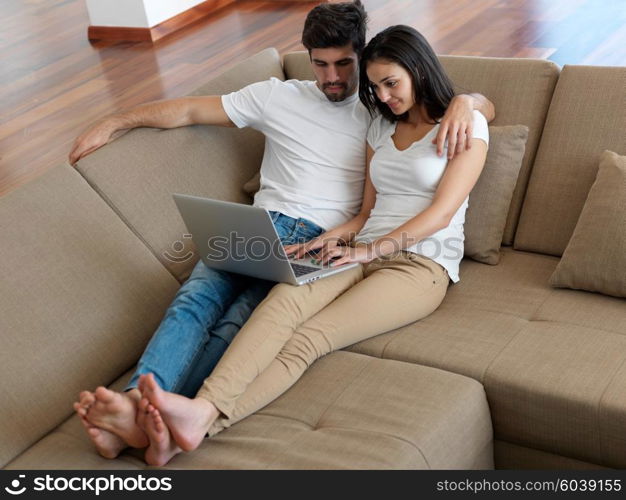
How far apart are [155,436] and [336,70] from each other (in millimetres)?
1200

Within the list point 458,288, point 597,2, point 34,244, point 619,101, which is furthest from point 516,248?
point 597,2

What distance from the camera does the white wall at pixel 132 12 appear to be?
227 inches

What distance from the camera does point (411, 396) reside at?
204 cm

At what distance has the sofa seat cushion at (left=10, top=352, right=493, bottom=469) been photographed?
1.89 m

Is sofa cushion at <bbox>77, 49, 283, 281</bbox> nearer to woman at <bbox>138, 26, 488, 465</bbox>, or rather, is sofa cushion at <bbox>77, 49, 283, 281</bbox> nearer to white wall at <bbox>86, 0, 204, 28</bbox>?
woman at <bbox>138, 26, 488, 465</bbox>

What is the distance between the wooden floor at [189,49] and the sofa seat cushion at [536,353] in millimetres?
2373

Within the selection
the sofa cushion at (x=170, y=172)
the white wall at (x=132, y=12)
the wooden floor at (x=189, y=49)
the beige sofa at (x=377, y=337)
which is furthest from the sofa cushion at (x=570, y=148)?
the white wall at (x=132, y=12)

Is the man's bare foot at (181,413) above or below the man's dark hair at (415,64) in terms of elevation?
below

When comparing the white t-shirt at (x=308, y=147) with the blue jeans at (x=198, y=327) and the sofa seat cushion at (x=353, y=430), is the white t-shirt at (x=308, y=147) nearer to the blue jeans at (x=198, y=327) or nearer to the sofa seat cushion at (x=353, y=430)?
the blue jeans at (x=198, y=327)

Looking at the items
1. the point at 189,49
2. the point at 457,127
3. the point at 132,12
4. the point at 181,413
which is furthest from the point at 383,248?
the point at 132,12

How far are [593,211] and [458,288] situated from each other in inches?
16.0

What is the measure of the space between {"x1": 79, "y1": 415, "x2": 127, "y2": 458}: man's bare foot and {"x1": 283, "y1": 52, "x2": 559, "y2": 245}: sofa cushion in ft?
4.12

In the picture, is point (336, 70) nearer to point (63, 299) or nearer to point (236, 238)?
point (236, 238)

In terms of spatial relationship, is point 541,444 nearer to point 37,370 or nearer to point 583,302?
point 583,302
